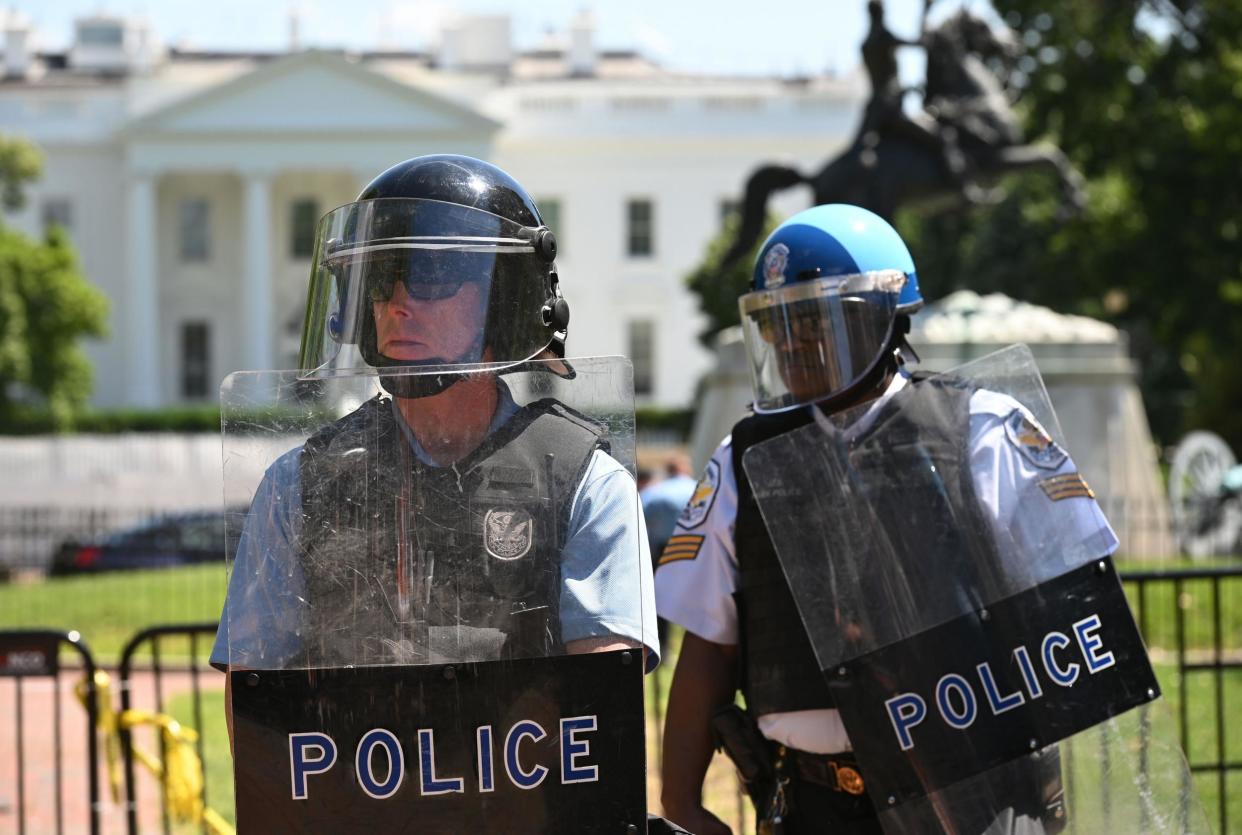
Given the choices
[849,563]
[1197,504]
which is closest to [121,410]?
[1197,504]

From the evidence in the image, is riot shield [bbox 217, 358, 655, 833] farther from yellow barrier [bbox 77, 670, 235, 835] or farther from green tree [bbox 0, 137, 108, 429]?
green tree [bbox 0, 137, 108, 429]

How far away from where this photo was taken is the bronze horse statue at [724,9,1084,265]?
12.7 m

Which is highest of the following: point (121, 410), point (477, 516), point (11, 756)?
point (477, 516)

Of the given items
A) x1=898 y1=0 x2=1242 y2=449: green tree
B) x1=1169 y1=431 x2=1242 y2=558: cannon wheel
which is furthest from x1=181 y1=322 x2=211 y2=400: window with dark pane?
x1=1169 y1=431 x2=1242 y2=558: cannon wheel

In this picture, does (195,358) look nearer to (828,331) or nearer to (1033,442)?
(828,331)

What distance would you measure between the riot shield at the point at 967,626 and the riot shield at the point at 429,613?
512 mm

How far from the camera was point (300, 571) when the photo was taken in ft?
7.03

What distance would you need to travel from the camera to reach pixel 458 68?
2392 inches

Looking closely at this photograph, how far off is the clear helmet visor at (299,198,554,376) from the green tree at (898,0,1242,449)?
22213 millimetres

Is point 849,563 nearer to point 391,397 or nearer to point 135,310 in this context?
point 391,397

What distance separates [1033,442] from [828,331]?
1.31 ft

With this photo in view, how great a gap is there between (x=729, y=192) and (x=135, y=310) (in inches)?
768

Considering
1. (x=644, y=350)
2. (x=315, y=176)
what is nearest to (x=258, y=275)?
(x=315, y=176)

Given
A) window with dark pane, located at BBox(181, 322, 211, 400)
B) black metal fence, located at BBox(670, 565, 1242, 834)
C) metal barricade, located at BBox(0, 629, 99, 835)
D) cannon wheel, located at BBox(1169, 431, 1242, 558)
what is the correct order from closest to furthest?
black metal fence, located at BBox(670, 565, 1242, 834) < metal barricade, located at BBox(0, 629, 99, 835) < cannon wheel, located at BBox(1169, 431, 1242, 558) < window with dark pane, located at BBox(181, 322, 211, 400)
